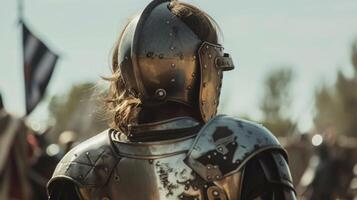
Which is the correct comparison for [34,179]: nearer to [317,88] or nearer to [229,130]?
[229,130]

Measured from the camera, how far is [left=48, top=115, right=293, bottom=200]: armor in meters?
4.25

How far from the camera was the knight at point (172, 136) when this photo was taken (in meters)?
4.27

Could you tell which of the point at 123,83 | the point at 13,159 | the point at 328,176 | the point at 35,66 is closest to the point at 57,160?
the point at 35,66

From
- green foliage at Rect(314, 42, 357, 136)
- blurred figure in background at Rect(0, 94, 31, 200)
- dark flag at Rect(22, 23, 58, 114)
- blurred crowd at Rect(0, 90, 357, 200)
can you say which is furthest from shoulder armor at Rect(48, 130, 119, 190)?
green foliage at Rect(314, 42, 357, 136)

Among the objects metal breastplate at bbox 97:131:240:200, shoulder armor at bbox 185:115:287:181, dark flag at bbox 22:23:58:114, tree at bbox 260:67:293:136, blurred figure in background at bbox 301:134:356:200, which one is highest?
shoulder armor at bbox 185:115:287:181

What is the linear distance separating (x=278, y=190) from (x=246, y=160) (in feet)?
0.53

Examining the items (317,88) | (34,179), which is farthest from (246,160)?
(317,88)

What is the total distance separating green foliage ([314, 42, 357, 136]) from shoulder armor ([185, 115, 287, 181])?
56.6 metres

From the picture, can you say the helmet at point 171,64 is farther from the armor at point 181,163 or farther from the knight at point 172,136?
the armor at point 181,163

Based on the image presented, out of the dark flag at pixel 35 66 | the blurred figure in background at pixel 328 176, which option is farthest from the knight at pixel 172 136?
the blurred figure in background at pixel 328 176

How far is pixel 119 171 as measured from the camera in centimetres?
439

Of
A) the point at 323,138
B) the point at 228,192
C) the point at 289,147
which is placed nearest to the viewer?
the point at 228,192

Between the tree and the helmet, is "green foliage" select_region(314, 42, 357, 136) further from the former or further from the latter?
the helmet

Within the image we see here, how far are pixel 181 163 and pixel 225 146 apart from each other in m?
0.17
